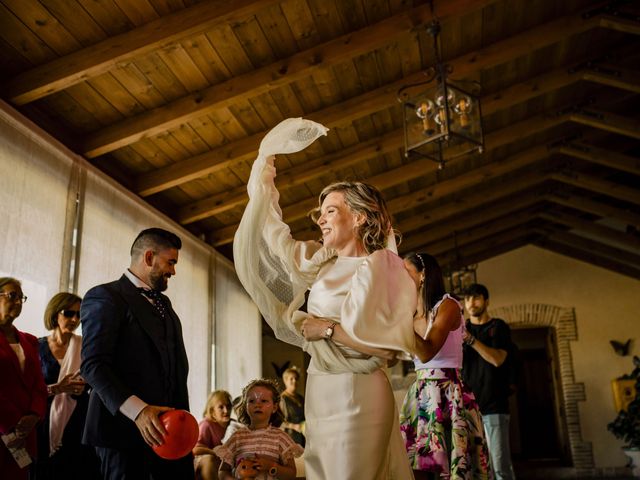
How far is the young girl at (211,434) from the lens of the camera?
4156 millimetres

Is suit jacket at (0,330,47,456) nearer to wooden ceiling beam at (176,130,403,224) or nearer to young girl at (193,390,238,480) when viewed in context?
young girl at (193,390,238,480)

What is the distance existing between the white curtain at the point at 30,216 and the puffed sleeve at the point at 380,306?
268 centimetres

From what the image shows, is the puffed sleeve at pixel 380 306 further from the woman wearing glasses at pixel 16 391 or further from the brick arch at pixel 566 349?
the brick arch at pixel 566 349

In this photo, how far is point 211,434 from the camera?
15.6ft

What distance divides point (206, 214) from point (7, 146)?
2.79 m

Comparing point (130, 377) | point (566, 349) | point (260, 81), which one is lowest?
point (130, 377)

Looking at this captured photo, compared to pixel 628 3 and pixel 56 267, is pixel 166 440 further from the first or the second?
pixel 628 3

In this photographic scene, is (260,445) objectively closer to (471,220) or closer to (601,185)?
(601,185)

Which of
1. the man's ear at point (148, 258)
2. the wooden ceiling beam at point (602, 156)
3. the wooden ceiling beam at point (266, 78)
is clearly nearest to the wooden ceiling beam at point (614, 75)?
the wooden ceiling beam at point (602, 156)

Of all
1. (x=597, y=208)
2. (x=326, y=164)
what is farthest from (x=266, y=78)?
(x=597, y=208)

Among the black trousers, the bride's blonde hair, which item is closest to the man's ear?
the black trousers

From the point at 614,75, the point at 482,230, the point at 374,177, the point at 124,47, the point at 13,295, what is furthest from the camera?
the point at 482,230

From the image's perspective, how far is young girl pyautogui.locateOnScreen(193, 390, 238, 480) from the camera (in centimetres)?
416

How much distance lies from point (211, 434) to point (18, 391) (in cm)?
234
